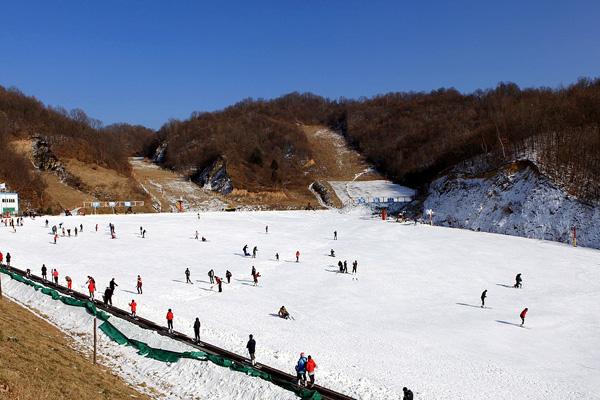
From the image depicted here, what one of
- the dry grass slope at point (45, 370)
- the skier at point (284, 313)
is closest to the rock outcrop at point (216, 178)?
the skier at point (284, 313)

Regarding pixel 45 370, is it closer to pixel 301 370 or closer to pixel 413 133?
pixel 301 370

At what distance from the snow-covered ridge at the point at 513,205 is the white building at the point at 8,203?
53.1m

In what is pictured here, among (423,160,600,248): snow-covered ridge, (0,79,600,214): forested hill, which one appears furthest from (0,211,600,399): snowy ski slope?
(0,79,600,214): forested hill

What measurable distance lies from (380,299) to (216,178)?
66894 millimetres

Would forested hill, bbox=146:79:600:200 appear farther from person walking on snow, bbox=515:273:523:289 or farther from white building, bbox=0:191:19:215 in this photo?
white building, bbox=0:191:19:215

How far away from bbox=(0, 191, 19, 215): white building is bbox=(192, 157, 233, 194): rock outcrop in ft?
121

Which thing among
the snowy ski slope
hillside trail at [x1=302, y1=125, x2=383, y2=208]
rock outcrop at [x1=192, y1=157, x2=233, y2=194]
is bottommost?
the snowy ski slope

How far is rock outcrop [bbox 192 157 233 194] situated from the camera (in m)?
86.6

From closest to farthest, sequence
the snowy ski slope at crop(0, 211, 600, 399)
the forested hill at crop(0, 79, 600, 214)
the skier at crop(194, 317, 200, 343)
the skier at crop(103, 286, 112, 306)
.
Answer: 1. the snowy ski slope at crop(0, 211, 600, 399)
2. the skier at crop(194, 317, 200, 343)
3. the skier at crop(103, 286, 112, 306)
4. the forested hill at crop(0, 79, 600, 214)

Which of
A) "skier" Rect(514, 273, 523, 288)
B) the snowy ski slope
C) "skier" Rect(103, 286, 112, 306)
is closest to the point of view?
the snowy ski slope

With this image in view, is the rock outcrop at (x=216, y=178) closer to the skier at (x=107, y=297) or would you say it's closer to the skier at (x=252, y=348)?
the skier at (x=107, y=297)

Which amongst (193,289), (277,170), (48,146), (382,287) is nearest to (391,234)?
(382,287)

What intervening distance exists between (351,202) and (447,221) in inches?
1017

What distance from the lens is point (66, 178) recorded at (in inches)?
Result: 2837
